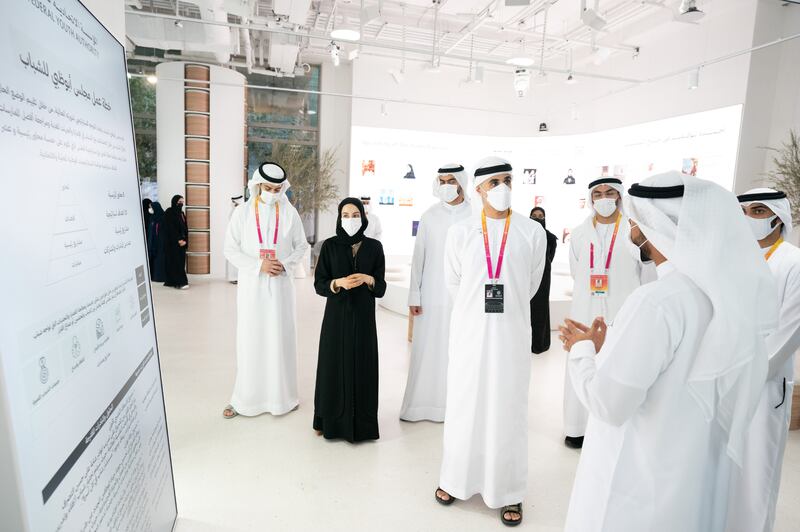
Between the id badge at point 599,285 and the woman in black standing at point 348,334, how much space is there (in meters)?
1.47

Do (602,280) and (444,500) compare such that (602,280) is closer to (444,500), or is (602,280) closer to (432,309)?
(432,309)

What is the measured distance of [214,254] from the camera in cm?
953

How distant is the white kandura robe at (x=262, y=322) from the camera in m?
3.64

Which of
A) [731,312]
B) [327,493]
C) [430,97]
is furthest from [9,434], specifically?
[430,97]

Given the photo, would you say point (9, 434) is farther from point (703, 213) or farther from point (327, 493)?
point (327, 493)

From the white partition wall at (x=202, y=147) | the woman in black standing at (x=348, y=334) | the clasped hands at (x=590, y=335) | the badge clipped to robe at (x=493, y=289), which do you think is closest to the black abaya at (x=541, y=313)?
the woman in black standing at (x=348, y=334)

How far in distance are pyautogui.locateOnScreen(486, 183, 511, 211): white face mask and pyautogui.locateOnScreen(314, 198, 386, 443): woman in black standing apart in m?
0.98

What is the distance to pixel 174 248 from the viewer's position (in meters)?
8.55

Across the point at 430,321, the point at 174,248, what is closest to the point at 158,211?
the point at 174,248

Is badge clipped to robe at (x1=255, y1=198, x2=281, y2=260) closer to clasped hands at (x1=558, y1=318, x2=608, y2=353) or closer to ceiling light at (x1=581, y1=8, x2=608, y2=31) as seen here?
clasped hands at (x1=558, y1=318, x2=608, y2=353)

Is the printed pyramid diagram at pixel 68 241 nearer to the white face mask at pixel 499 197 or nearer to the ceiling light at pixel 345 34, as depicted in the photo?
the white face mask at pixel 499 197

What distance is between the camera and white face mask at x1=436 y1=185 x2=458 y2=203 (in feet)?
11.9

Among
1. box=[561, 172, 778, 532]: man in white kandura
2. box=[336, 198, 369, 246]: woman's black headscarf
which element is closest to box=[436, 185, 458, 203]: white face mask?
box=[336, 198, 369, 246]: woman's black headscarf

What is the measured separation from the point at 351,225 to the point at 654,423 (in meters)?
2.21
